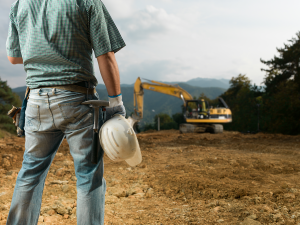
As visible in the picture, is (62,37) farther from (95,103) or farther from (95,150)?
(95,150)

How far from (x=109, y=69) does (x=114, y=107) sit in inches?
12.8

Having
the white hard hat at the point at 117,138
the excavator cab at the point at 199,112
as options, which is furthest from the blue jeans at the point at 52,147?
the excavator cab at the point at 199,112

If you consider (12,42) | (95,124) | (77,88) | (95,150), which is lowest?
(95,150)

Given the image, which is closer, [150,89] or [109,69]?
[109,69]

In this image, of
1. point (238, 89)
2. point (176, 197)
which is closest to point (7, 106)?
point (176, 197)

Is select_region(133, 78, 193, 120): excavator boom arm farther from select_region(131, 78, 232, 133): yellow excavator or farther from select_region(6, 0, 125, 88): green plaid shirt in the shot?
select_region(6, 0, 125, 88): green plaid shirt

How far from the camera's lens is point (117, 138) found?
1.79 m

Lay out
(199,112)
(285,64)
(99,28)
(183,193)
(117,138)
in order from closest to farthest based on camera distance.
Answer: (99,28) < (117,138) < (183,193) < (199,112) < (285,64)

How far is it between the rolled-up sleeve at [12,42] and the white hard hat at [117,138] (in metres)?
0.91

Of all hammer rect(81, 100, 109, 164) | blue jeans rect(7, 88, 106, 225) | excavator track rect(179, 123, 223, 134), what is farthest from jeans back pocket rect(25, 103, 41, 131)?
excavator track rect(179, 123, 223, 134)

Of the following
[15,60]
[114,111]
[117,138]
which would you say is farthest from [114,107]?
[15,60]

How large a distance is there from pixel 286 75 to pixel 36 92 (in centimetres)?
3046

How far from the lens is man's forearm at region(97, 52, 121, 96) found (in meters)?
1.68

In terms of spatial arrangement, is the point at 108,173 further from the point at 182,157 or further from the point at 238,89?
the point at 238,89
